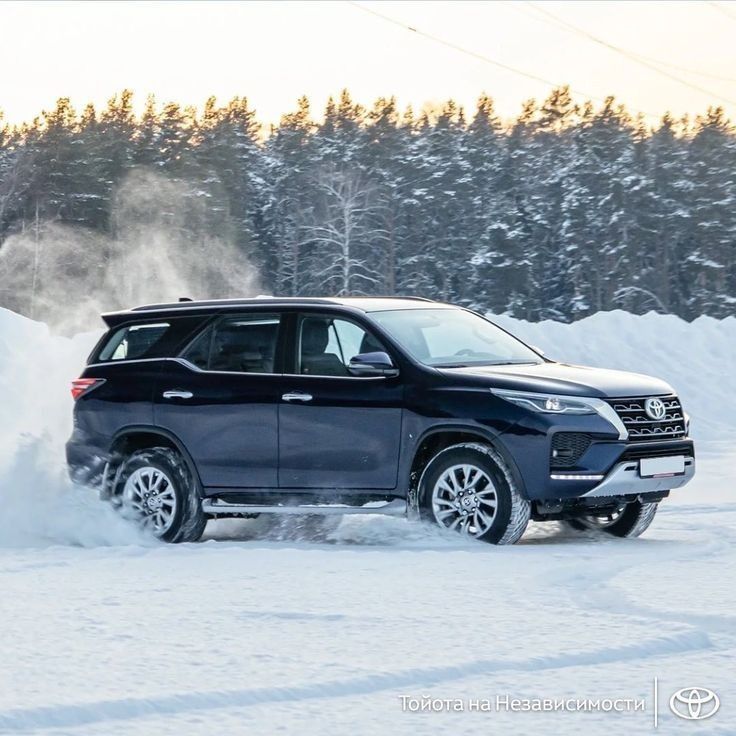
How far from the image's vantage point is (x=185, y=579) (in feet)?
29.0

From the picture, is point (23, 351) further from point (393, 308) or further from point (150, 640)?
point (150, 640)

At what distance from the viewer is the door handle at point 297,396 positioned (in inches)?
420

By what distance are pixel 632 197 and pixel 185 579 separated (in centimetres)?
8808

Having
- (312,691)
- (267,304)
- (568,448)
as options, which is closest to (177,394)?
(267,304)

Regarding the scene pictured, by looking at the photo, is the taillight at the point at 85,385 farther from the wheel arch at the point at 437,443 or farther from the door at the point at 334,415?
the wheel arch at the point at 437,443

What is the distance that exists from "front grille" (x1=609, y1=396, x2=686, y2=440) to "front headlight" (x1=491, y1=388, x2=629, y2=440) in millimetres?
101

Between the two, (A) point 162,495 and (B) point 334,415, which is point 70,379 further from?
(B) point 334,415

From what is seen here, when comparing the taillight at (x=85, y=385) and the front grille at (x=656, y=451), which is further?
the taillight at (x=85, y=385)

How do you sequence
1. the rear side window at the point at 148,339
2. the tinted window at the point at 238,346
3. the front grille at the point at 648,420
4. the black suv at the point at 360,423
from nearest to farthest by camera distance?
the black suv at the point at 360,423 < the front grille at the point at 648,420 < the tinted window at the point at 238,346 < the rear side window at the point at 148,339

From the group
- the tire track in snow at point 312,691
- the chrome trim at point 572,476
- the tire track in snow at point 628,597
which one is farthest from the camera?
the chrome trim at point 572,476

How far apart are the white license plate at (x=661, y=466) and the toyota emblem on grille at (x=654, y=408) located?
0.28m

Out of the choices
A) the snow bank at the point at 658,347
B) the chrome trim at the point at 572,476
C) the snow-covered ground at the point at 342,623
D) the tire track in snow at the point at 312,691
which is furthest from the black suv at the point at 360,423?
the snow bank at the point at 658,347

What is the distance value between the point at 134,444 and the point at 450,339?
2.41 m

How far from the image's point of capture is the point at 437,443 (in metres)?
10.5
